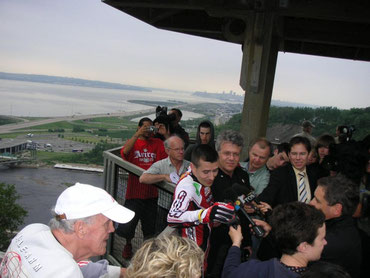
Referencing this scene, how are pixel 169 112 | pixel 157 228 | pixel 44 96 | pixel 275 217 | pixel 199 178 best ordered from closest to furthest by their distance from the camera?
pixel 275 217, pixel 199 178, pixel 157 228, pixel 169 112, pixel 44 96

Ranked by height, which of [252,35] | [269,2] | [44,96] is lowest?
[44,96]

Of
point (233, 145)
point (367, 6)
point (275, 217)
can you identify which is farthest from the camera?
point (367, 6)

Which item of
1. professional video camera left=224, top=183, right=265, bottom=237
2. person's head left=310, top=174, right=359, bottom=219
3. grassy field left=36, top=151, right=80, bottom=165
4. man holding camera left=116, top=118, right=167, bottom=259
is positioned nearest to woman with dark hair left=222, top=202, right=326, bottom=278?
professional video camera left=224, top=183, right=265, bottom=237

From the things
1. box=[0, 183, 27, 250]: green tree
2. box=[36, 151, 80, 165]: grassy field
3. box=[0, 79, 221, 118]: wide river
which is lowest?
box=[0, 183, 27, 250]: green tree

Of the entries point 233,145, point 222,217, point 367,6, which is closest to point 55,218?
point 222,217

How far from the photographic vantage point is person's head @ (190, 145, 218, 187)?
2959 mm

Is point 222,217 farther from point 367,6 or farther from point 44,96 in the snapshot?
point 44,96

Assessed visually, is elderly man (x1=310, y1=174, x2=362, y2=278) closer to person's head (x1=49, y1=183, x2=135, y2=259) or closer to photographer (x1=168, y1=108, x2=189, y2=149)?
person's head (x1=49, y1=183, x2=135, y2=259)

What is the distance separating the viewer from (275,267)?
6.70ft

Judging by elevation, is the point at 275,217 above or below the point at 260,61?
below

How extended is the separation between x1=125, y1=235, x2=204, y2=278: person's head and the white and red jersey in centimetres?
98

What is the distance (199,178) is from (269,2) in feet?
15.6

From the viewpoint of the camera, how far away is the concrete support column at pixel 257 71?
648cm

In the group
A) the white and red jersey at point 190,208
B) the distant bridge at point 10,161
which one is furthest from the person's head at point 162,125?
the distant bridge at point 10,161
